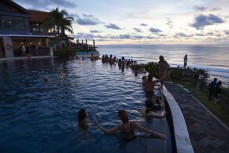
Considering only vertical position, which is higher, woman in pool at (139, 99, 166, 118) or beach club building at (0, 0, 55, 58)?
beach club building at (0, 0, 55, 58)

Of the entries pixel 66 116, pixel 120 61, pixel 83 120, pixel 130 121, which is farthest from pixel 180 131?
pixel 120 61

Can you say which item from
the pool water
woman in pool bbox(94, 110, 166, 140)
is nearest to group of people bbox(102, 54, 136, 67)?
the pool water

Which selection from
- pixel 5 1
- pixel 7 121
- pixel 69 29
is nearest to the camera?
pixel 7 121

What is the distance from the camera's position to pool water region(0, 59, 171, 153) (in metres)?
6.15

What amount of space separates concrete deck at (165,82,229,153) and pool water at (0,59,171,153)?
83cm

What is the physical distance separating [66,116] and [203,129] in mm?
5344

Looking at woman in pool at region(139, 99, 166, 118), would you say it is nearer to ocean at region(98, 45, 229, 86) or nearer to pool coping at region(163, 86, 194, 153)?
pool coping at region(163, 86, 194, 153)

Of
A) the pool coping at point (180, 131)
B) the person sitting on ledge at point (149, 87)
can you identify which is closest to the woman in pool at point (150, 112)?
the pool coping at point (180, 131)

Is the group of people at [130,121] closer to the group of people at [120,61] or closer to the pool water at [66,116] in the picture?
the pool water at [66,116]

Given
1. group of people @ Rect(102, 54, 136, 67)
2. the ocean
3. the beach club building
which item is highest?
the beach club building

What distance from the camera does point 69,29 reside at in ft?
139

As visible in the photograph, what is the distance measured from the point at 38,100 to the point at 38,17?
127 ft

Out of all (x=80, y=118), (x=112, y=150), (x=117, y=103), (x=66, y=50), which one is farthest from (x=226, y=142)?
(x=66, y=50)

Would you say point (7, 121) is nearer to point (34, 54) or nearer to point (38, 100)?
point (38, 100)
